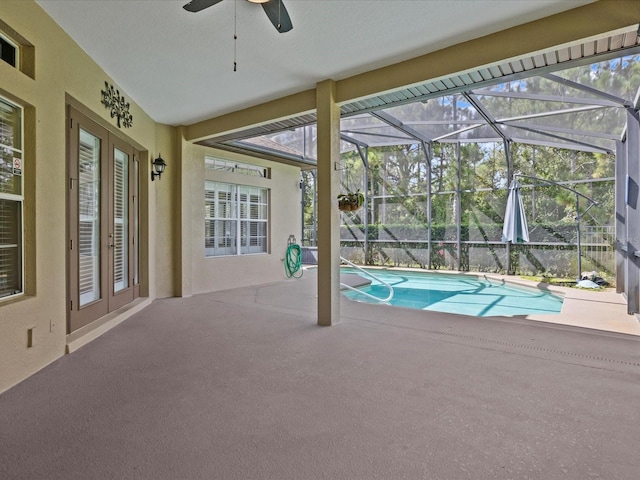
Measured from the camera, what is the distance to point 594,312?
535cm

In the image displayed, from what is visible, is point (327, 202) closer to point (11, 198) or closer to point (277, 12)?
point (277, 12)

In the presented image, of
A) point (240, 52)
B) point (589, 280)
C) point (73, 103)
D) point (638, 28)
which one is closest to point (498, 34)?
point (638, 28)

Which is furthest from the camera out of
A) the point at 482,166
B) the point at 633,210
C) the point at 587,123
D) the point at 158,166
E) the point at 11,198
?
the point at 482,166

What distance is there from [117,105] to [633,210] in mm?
7070

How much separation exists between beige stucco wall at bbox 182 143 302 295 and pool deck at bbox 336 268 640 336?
544 centimetres

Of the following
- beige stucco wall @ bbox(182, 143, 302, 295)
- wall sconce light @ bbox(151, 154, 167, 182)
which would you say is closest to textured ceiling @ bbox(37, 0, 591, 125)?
wall sconce light @ bbox(151, 154, 167, 182)

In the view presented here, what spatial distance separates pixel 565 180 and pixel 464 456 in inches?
370

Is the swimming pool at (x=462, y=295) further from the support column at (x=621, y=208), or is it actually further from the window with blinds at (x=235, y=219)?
the window with blinds at (x=235, y=219)

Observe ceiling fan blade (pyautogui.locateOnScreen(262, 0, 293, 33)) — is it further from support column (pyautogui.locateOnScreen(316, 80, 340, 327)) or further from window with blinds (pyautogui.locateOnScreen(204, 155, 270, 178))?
window with blinds (pyautogui.locateOnScreen(204, 155, 270, 178))

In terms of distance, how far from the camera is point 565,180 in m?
9.19

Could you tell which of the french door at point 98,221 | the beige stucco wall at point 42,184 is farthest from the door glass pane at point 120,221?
the beige stucco wall at point 42,184

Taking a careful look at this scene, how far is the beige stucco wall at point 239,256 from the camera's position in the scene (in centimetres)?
699

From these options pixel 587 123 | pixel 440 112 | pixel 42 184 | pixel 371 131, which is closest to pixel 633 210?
pixel 587 123

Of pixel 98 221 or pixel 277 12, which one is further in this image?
pixel 98 221
